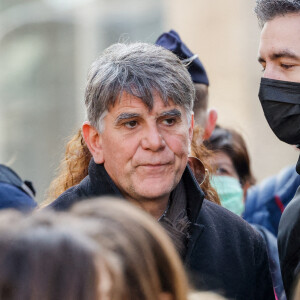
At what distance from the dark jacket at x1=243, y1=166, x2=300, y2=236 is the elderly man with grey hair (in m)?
1.89

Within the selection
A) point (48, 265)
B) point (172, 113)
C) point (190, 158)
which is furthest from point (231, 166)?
point (48, 265)

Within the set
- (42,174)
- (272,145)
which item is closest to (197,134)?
(272,145)

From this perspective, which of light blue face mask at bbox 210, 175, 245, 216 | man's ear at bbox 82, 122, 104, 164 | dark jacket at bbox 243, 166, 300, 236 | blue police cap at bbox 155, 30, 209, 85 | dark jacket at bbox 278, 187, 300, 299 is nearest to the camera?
dark jacket at bbox 278, 187, 300, 299

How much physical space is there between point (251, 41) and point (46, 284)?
36.3 feet

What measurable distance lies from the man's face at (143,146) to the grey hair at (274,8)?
0.55 metres

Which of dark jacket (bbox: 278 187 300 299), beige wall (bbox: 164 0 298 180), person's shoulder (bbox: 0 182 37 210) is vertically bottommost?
beige wall (bbox: 164 0 298 180)

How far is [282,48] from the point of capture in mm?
3328

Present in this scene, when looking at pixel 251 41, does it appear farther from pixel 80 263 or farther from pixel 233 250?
pixel 80 263

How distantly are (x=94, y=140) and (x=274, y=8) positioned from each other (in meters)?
0.92

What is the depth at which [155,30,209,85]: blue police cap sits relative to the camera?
4.57m

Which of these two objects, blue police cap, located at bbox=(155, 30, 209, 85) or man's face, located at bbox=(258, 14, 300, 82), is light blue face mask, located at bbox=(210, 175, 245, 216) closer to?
blue police cap, located at bbox=(155, 30, 209, 85)

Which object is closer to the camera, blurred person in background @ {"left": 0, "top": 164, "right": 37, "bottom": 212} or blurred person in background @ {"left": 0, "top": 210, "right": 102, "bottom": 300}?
blurred person in background @ {"left": 0, "top": 210, "right": 102, "bottom": 300}

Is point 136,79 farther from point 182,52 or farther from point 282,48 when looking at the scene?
point 182,52

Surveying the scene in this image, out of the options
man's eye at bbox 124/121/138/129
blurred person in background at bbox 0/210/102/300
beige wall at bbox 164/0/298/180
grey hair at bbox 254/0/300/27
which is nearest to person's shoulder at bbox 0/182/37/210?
man's eye at bbox 124/121/138/129
